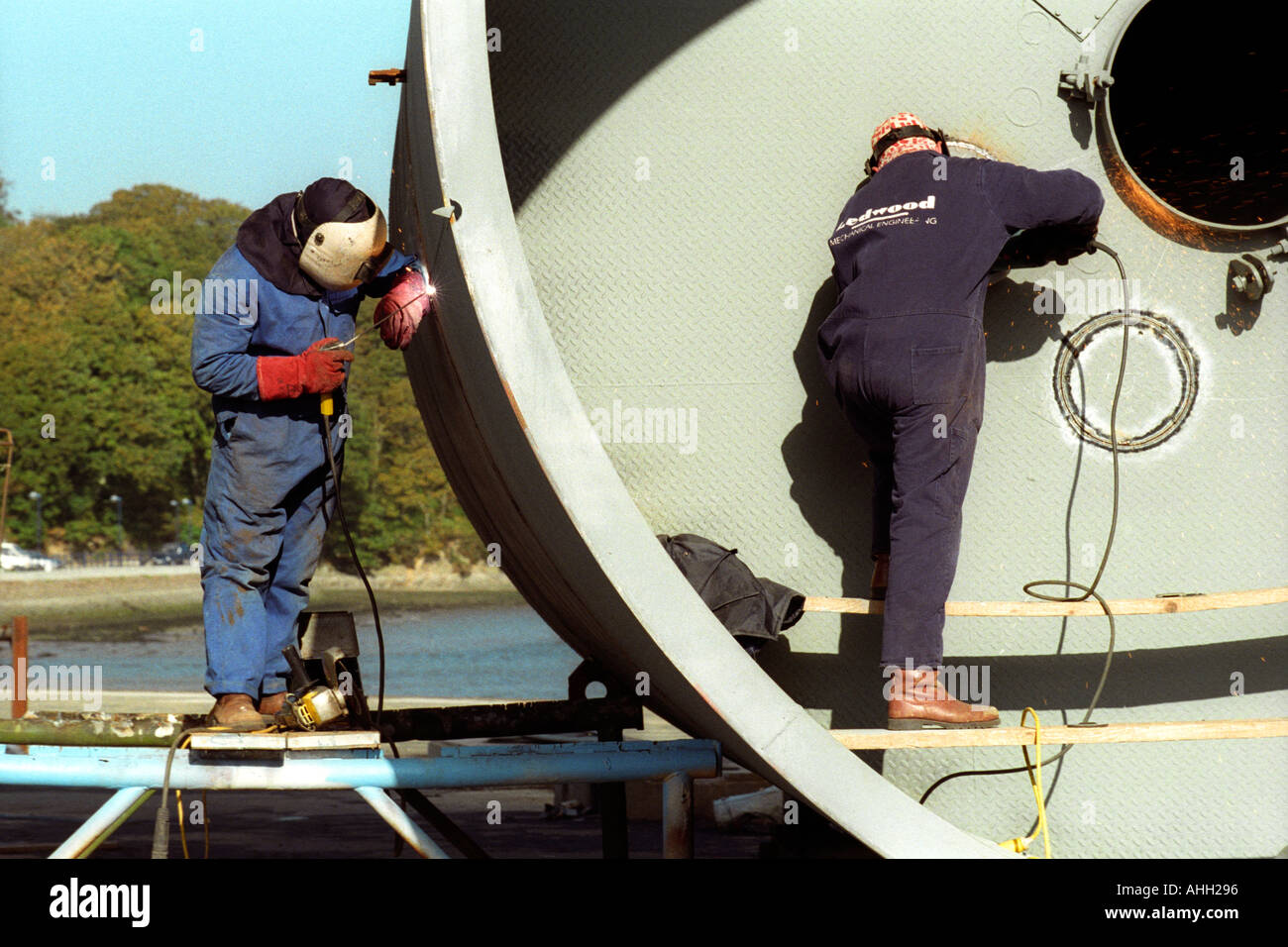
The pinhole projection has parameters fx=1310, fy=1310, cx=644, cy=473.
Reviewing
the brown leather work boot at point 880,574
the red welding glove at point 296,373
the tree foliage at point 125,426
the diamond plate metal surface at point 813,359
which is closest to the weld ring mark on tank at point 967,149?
the diamond plate metal surface at point 813,359

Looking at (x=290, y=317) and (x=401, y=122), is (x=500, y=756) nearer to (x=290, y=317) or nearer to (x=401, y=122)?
(x=290, y=317)

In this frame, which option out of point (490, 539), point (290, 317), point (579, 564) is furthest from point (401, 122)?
point (579, 564)

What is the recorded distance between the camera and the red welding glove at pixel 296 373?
11.6 feet

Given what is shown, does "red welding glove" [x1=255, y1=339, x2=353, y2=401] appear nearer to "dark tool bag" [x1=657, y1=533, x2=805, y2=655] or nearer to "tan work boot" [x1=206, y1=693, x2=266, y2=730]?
"tan work boot" [x1=206, y1=693, x2=266, y2=730]

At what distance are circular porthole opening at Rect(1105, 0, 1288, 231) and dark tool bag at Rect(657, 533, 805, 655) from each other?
1946 mm

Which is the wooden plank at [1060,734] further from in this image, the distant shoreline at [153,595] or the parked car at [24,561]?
the parked car at [24,561]

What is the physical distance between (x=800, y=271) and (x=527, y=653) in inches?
1443

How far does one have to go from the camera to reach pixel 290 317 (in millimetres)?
3676

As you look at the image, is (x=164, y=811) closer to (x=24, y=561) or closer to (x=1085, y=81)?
(x=1085, y=81)

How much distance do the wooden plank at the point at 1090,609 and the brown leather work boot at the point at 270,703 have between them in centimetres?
160

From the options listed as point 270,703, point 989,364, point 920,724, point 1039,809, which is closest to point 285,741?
point 270,703

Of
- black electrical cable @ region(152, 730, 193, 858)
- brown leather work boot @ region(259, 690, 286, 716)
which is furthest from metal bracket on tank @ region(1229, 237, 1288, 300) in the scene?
black electrical cable @ region(152, 730, 193, 858)

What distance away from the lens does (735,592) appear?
3926 millimetres

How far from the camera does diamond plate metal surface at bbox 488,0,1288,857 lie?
4.47m
